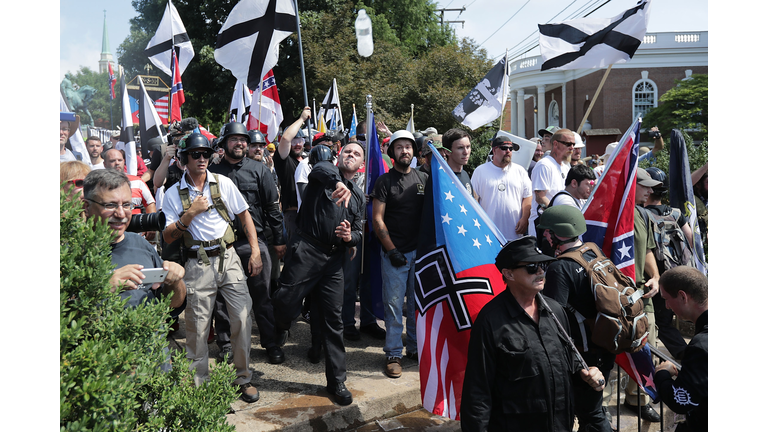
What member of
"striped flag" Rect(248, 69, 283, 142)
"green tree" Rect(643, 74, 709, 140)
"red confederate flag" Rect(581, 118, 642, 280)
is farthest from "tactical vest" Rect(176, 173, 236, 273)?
"green tree" Rect(643, 74, 709, 140)

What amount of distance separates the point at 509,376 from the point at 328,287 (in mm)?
2238

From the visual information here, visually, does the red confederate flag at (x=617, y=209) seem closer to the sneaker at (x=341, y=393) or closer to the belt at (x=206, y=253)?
the sneaker at (x=341, y=393)

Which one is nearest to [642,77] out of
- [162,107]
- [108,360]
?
[162,107]

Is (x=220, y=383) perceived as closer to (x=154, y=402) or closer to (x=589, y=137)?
(x=154, y=402)

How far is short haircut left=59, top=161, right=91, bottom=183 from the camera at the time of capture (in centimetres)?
→ 349

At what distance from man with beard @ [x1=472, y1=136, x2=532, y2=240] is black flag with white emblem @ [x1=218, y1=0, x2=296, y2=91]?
2799 mm

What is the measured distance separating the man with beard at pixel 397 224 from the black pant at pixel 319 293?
650mm

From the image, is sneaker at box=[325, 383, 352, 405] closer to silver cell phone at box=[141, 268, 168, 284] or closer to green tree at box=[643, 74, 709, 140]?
silver cell phone at box=[141, 268, 168, 284]

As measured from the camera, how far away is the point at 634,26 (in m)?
6.73

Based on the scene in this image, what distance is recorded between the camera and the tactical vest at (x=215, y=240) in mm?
4414

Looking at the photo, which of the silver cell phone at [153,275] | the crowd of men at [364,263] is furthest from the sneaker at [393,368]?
the silver cell phone at [153,275]

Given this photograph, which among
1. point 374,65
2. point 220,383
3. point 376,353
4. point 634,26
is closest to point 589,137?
point 374,65

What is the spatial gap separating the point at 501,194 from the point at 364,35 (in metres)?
13.0

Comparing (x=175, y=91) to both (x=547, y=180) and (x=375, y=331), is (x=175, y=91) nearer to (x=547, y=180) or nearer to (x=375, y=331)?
(x=375, y=331)
